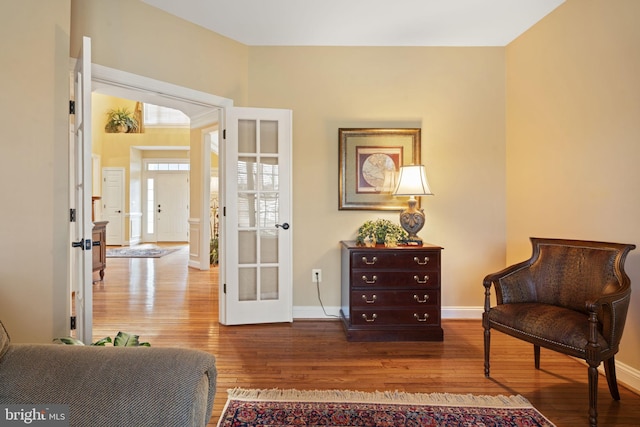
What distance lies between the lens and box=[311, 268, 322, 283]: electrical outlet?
126 inches

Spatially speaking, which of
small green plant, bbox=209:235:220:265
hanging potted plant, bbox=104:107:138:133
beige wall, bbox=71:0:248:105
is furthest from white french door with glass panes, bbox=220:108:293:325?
hanging potted plant, bbox=104:107:138:133

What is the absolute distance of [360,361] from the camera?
2303 millimetres

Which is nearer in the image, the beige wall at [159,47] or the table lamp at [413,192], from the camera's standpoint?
the beige wall at [159,47]

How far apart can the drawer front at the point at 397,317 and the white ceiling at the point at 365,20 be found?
2491 mm

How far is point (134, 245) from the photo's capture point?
8555mm

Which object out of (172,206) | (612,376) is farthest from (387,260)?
(172,206)

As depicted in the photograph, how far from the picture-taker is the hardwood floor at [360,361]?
1909mm

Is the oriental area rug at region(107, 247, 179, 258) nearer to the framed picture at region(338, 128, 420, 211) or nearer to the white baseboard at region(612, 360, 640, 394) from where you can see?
the framed picture at region(338, 128, 420, 211)

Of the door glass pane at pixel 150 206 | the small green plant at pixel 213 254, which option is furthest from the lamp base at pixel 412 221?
the door glass pane at pixel 150 206

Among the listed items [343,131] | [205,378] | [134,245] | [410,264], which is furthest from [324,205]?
[134,245]

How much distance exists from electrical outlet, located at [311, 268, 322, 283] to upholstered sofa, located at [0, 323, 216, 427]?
7.18 feet

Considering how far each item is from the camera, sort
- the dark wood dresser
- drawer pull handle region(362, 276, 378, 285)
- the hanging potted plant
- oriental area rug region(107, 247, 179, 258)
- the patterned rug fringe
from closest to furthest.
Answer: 1. the patterned rug fringe
2. drawer pull handle region(362, 276, 378, 285)
3. the dark wood dresser
4. oriental area rug region(107, 247, 179, 258)
5. the hanging potted plant

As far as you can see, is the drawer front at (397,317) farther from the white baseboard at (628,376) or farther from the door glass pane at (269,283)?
the white baseboard at (628,376)

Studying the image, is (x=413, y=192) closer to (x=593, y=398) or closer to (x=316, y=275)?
(x=316, y=275)
